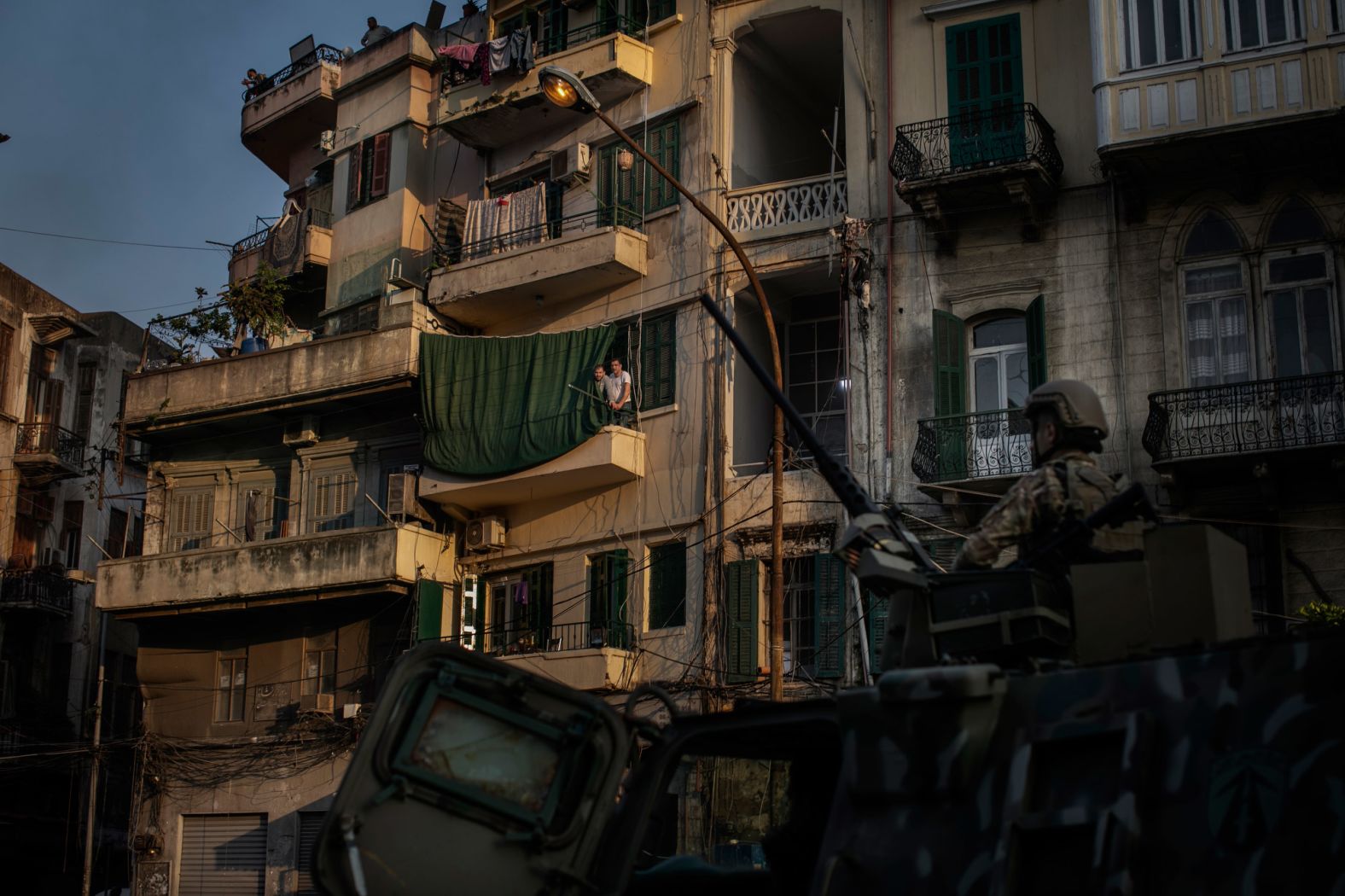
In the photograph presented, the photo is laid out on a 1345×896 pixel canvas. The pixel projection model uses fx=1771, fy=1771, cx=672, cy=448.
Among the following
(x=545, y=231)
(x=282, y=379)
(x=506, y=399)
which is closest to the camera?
(x=506, y=399)

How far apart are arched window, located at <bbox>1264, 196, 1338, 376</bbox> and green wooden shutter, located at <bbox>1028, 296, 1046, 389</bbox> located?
2.75m

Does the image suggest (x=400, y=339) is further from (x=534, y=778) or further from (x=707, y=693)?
(x=534, y=778)

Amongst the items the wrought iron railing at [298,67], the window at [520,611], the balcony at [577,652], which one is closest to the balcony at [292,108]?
the wrought iron railing at [298,67]

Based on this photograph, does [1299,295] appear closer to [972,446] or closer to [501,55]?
[972,446]

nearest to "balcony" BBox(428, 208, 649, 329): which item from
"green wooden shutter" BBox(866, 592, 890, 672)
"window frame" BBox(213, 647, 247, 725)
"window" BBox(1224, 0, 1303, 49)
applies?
"green wooden shutter" BBox(866, 592, 890, 672)

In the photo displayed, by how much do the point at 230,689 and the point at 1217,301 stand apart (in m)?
18.5

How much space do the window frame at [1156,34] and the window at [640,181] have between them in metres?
7.63

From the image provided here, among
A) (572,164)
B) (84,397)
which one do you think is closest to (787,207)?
(572,164)

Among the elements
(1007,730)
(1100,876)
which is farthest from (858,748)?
(1100,876)

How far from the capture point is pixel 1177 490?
2144cm

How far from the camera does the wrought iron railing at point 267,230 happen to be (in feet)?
113

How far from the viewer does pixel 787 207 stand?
85.3 ft

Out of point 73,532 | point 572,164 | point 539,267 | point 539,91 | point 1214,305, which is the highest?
point 539,91

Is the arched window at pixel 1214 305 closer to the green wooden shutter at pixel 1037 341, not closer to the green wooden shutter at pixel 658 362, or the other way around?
the green wooden shutter at pixel 1037 341
